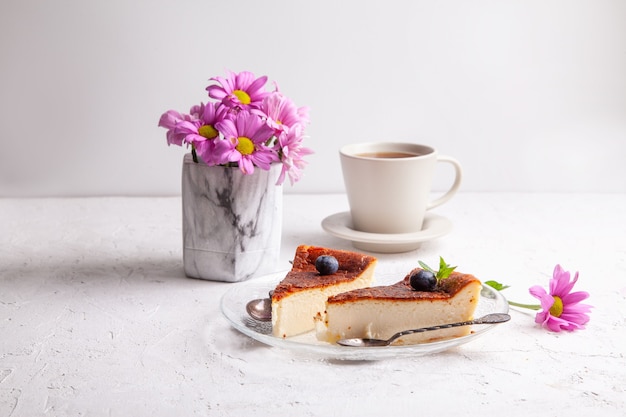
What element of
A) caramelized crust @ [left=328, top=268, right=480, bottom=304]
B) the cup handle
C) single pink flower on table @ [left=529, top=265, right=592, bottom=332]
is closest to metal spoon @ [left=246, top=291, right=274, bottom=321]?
caramelized crust @ [left=328, top=268, right=480, bottom=304]

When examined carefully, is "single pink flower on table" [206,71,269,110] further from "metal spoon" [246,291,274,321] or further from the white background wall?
the white background wall

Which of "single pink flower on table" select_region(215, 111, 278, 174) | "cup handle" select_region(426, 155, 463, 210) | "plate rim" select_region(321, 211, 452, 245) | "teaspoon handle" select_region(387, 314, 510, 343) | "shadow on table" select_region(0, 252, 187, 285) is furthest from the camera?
"cup handle" select_region(426, 155, 463, 210)

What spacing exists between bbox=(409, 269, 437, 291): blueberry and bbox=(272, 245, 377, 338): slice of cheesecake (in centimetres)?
11

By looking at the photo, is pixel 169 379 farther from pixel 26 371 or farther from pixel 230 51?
pixel 230 51

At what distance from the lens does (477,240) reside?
1.88 m

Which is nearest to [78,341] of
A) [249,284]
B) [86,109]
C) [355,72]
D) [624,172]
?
[249,284]

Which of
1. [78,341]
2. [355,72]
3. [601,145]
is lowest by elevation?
[78,341]

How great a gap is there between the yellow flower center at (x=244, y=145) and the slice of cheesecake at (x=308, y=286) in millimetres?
198

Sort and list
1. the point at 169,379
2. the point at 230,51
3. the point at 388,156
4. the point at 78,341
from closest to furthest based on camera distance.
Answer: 1. the point at 169,379
2. the point at 78,341
3. the point at 388,156
4. the point at 230,51

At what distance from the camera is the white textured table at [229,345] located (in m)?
1.09

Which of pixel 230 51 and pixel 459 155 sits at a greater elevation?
pixel 230 51

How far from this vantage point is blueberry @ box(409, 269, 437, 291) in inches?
51.4

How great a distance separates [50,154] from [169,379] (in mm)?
1296

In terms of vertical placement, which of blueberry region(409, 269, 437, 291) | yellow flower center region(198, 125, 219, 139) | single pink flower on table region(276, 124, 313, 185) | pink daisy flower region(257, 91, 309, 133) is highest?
pink daisy flower region(257, 91, 309, 133)
